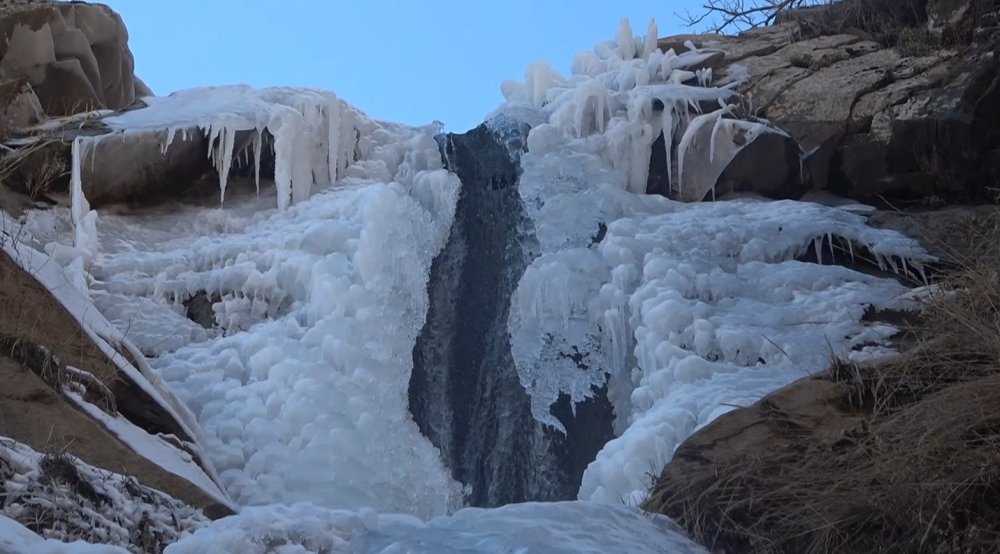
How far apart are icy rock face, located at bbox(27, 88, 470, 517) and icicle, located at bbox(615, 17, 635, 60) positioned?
2.47 meters

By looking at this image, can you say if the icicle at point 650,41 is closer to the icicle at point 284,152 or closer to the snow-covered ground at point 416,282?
the snow-covered ground at point 416,282

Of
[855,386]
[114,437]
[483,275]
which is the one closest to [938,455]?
[855,386]

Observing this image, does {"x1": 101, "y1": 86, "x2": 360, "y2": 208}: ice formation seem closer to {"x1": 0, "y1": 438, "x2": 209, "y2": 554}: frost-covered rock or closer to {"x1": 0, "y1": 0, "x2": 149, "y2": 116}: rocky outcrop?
{"x1": 0, "y1": 0, "x2": 149, "y2": 116}: rocky outcrop

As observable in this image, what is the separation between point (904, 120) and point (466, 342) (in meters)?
4.53

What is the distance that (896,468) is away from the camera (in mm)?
4336

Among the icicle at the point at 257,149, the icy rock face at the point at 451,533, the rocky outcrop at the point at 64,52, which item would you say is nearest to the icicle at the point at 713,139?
the icicle at the point at 257,149

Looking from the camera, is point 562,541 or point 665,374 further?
point 665,374

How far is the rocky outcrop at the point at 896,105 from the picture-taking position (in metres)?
10.5

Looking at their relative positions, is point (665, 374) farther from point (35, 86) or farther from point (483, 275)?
point (35, 86)

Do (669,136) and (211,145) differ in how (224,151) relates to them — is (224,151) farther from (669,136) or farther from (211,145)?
(669,136)

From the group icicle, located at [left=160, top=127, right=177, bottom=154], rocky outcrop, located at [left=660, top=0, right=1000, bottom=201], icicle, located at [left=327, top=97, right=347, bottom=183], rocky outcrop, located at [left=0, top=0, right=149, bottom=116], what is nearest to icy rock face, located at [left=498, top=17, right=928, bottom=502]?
rocky outcrop, located at [left=660, top=0, right=1000, bottom=201]

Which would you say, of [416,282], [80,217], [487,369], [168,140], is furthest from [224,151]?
[487,369]

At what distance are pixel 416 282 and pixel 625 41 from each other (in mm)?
4417

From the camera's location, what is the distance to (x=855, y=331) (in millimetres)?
8758
